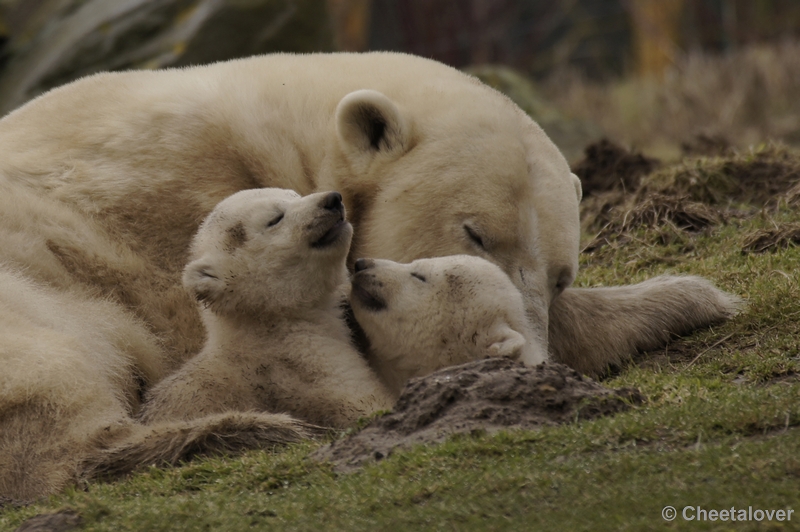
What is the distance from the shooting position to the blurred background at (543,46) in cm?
927

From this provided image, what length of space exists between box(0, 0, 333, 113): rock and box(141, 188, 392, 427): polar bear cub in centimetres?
544

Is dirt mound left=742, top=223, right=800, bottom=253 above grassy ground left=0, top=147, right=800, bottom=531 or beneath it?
beneath

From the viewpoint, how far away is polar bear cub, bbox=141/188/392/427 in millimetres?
3629

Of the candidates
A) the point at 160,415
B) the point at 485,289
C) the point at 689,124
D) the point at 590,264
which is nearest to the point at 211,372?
the point at 160,415

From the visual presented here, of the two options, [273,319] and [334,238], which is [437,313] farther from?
[273,319]

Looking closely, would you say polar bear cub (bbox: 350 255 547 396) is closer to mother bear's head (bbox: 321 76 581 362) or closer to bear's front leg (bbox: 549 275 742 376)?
mother bear's head (bbox: 321 76 581 362)

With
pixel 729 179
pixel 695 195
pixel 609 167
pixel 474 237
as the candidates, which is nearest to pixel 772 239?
pixel 695 195

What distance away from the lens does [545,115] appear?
1134 cm

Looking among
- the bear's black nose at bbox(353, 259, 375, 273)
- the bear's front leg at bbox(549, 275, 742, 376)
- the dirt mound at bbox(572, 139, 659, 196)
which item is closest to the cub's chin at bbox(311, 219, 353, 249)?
the bear's black nose at bbox(353, 259, 375, 273)

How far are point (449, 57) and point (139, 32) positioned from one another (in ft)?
37.1

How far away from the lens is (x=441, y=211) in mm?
4098

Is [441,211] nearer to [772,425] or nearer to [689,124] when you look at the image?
[772,425]

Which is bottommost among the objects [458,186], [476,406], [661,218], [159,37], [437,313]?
[661,218]

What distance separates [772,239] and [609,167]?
2.30m
